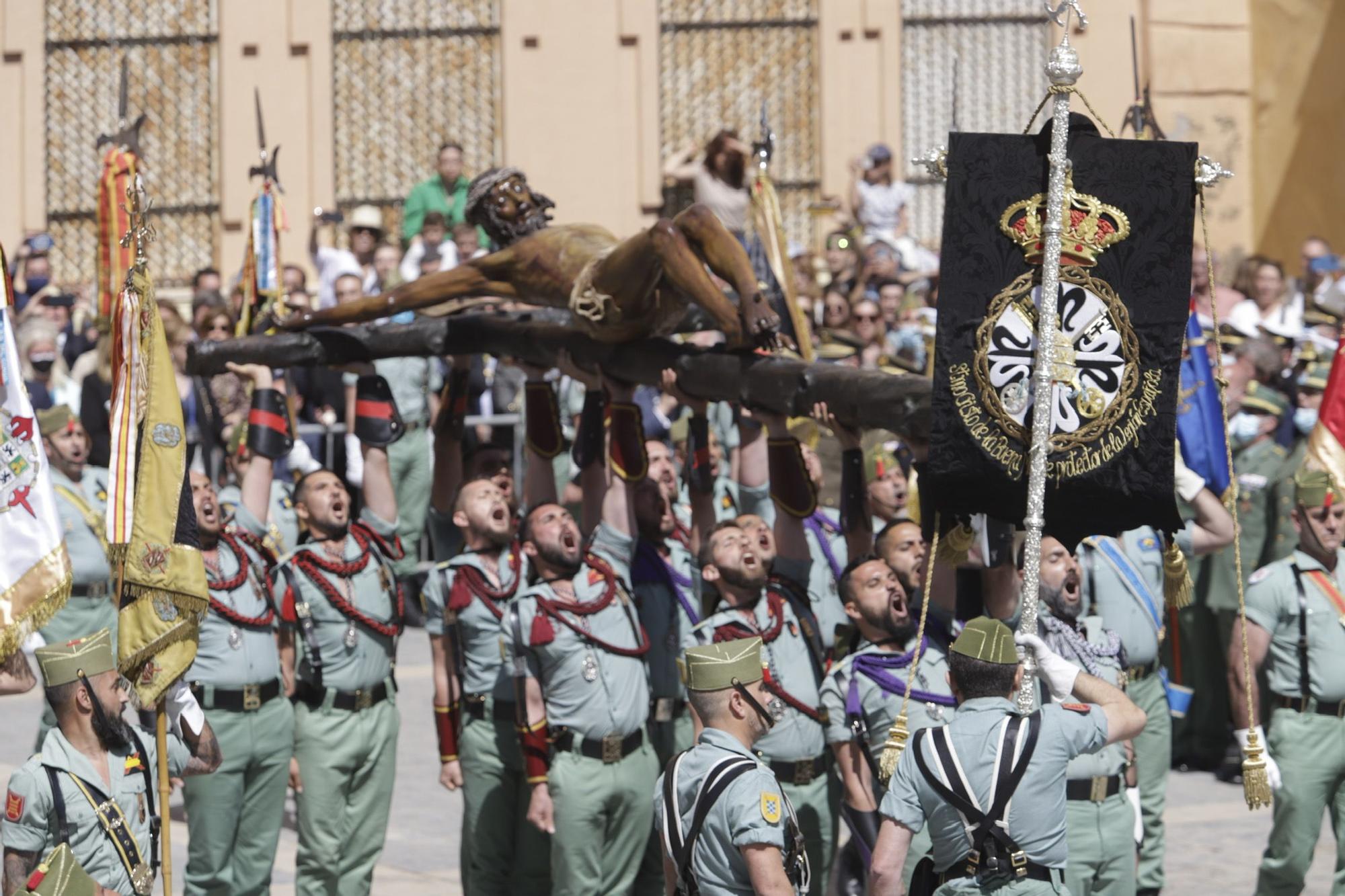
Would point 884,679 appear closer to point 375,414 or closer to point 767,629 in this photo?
point 767,629

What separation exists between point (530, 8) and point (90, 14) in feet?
14.6

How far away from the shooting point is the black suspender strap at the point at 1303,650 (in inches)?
357

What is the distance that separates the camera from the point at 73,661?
665cm

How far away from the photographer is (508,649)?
8.59 metres

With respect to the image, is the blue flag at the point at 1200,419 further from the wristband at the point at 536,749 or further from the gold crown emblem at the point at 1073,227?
the gold crown emblem at the point at 1073,227

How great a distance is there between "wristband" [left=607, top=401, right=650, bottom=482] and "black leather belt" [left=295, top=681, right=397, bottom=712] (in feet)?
4.65

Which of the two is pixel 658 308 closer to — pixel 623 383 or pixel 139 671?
pixel 623 383

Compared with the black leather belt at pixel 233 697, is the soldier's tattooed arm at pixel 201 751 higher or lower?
higher

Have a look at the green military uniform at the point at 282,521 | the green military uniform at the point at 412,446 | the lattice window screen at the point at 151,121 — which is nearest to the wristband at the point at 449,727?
the green military uniform at the point at 282,521

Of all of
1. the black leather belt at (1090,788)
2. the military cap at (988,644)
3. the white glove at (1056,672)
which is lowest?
the black leather belt at (1090,788)

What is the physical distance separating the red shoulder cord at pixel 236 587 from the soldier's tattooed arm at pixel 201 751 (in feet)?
4.37

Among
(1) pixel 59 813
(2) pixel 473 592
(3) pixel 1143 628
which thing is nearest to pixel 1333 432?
(3) pixel 1143 628

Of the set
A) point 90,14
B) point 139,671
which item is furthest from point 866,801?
point 90,14

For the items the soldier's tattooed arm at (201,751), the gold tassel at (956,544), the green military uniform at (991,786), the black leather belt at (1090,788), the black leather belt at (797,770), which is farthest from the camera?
the black leather belt at (797,770)
